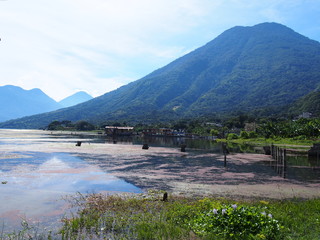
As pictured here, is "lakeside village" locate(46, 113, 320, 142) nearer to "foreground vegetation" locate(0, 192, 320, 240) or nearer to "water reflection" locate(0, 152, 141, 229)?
"water reflection" locate(0, 152, 141, 229)

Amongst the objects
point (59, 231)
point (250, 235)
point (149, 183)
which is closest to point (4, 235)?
point (59, 231)

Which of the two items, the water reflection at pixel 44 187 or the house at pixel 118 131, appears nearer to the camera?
the water reflection at pixel 44 187

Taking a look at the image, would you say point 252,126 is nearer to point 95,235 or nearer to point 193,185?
point 193,185

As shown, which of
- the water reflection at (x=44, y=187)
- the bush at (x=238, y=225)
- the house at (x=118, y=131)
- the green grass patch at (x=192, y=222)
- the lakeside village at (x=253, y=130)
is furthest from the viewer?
the house at (x=118, y=131)

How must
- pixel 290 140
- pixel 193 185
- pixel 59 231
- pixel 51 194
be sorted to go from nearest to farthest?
pixel 59 231
pixel 51 194
pixel 193 185
pixel 290 140

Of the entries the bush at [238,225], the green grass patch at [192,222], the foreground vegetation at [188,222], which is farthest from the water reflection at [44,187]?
the bush at [238,225]

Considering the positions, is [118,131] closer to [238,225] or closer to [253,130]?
[253,130]

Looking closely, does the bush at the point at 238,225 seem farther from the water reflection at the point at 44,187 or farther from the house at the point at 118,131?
the house at the point at 118,131

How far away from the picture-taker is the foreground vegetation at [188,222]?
9.16 meters

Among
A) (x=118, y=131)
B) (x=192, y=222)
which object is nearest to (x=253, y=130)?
(x=118, y=131)

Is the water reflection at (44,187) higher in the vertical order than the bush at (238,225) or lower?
lower

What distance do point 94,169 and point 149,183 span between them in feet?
28.3

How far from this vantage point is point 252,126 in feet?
407

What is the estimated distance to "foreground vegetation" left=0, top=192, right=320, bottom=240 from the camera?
916cm
